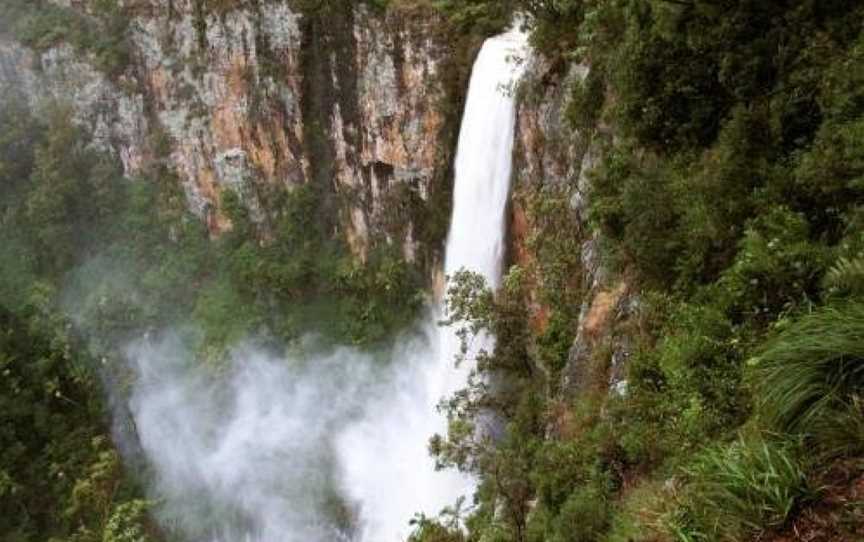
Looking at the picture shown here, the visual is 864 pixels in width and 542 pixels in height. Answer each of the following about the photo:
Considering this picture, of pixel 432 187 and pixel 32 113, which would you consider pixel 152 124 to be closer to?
pixel 32 113

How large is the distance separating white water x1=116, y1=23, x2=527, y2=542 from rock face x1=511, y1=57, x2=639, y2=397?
1997mm

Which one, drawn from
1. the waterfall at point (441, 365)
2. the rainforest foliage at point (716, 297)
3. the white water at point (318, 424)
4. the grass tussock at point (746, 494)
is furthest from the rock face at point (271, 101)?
the grass tussock at point (746, 494)

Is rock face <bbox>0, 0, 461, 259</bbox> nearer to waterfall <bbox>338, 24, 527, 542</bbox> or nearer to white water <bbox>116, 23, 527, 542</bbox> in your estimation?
waterfall <bbox>338, 24, 527, 542</bbox>

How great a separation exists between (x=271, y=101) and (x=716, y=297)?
2014 cm

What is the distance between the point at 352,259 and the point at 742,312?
Result: 18.9 metres

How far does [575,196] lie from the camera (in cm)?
1013

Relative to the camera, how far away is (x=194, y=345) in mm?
26109

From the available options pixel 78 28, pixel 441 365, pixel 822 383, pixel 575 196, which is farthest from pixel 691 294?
pixel 78 28

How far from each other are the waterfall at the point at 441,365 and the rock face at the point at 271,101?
226 cm

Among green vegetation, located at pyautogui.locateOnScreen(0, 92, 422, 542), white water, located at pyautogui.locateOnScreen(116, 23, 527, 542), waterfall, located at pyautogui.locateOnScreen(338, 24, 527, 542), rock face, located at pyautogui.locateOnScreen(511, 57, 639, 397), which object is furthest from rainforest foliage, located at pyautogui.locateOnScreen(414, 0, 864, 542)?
green vegetation, located at pyautogui.locateOnScreen(0, 92, 422, 542)

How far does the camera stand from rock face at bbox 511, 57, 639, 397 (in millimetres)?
7379

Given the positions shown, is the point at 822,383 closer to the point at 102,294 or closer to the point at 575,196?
the point at 575,196

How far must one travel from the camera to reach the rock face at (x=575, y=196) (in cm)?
738

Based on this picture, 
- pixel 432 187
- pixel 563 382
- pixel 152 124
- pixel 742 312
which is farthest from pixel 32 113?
pixel 742 312
